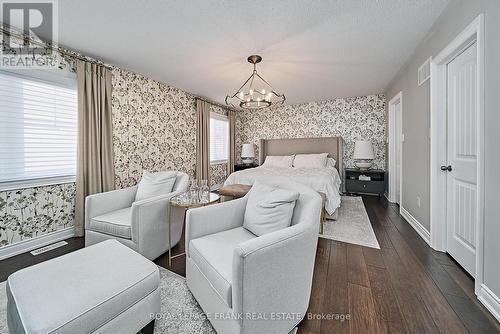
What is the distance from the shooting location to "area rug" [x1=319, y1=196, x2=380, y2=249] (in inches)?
98.1

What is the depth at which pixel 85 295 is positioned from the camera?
0.99 m

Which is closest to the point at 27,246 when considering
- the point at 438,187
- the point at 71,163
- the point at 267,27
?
the point at 71,163

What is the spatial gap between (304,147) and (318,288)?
422 cm

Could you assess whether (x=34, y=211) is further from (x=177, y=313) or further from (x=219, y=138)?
(x=219, y=138)

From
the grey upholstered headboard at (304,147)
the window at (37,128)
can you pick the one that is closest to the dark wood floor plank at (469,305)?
the grey upholstered headboard at (304,147)

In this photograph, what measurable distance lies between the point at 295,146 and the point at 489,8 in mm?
4241

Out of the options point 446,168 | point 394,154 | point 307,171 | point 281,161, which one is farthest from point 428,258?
point 281,161

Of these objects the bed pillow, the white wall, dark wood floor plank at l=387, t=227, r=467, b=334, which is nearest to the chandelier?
the bed pillow

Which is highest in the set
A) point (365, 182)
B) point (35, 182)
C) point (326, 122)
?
point (326, 122)

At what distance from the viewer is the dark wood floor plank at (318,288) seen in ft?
4.26

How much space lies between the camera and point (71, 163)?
8.95 ft

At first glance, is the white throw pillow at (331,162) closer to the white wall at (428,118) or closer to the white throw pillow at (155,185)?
the white wall at (428,118)

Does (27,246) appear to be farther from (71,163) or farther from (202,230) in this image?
(202,230)

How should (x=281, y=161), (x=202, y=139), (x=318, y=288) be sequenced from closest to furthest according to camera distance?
(x=318, y=288), (x=202, y=139), (x=281, y=161)
